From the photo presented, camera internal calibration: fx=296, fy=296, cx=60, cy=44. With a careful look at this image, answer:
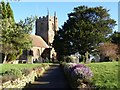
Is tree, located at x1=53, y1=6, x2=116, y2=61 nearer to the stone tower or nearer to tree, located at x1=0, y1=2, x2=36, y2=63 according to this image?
tree, located at x1=0, y1=2, x2=36, y2=63

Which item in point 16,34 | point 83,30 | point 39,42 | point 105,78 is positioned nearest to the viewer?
point 105,78

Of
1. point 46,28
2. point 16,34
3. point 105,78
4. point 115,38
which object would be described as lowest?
point 105,78

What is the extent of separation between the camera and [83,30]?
6112cm

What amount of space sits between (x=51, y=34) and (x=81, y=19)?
41.3 metres

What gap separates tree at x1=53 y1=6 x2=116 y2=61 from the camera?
60469mm

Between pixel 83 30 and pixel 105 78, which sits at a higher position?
pixel 83 30

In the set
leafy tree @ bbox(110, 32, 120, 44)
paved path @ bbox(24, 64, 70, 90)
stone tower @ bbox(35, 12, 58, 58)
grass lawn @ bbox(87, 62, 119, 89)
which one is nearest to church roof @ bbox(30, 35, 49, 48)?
stone tower @ bbox(35, 12, 58, 58)

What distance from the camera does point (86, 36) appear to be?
198 ft

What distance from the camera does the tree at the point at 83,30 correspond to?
60469 millimetres

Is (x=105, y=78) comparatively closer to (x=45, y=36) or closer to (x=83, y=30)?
(x=83, y=30)

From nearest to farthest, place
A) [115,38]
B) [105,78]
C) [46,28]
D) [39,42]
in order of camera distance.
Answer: [105,78] < [115,38] < [39,42] < [46,28]

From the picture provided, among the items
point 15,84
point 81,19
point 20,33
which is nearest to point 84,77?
point 15,84

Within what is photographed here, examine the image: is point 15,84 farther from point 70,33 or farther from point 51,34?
point 51,34

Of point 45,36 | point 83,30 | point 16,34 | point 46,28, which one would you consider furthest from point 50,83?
point 46,28
